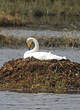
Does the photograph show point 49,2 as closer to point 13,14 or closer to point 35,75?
point 13,14

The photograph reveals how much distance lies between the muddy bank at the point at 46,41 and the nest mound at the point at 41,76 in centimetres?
1015

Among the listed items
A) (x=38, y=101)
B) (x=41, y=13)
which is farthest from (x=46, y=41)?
(x=38, y=101)

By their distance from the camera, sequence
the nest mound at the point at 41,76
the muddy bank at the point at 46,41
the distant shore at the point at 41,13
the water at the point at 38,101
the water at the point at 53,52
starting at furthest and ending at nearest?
the distant shore at the point at 41,13, the muddy bank at the point at 46,41, the water at the point at 53,52, the nest mound at the point at 41,76, the water at the point at 38,101

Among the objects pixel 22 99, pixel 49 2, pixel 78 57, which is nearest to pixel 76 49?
pixel 78 57

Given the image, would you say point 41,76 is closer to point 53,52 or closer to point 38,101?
point 38,101

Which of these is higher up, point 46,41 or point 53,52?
point 46,41

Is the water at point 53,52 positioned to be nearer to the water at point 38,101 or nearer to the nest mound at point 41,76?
the nest mound at point 41,76

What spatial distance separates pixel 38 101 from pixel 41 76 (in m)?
1.85

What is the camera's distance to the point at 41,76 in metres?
15.6

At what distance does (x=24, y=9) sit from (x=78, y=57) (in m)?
15.4

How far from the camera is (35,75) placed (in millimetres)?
15680

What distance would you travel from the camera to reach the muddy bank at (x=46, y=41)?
26.4 metres

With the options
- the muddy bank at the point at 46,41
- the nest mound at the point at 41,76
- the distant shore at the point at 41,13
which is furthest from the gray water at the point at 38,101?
the distant shore at the point at 41,13

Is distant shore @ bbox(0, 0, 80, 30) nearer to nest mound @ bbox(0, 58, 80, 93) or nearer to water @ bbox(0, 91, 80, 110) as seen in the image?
nest mound @ bbox(0, 58, 80, 93)
